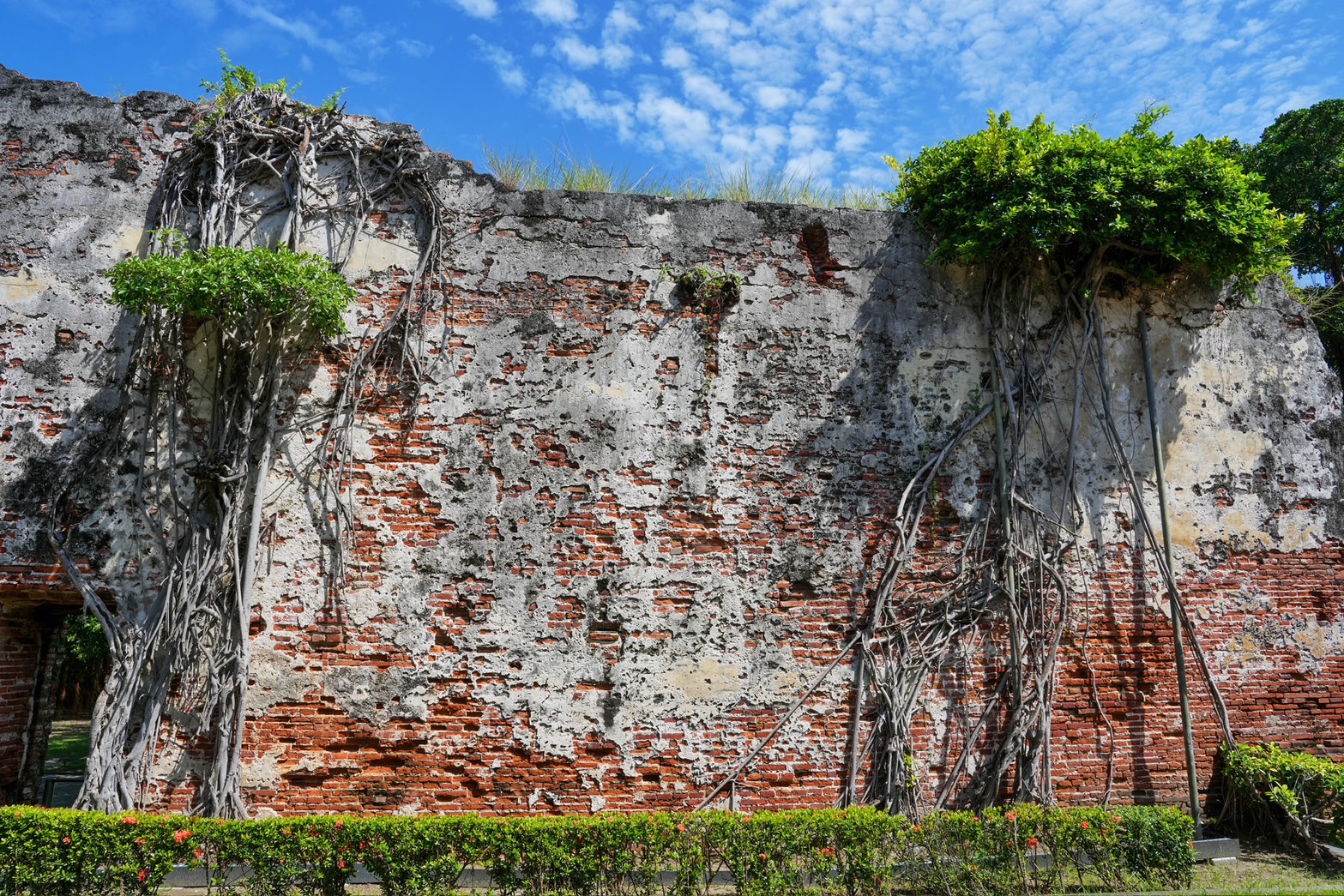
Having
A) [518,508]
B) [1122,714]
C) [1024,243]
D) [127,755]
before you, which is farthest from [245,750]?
[1024,243]

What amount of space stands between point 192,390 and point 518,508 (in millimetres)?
2374

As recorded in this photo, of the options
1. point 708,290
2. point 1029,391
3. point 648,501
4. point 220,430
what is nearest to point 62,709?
point 220,430

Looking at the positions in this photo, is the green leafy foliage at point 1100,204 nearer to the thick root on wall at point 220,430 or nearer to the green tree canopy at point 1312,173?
the thick root on wall at point 220,430

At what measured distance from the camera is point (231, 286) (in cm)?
528

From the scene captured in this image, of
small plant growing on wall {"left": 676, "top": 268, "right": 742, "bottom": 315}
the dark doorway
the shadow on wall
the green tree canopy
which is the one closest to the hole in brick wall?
the shadow on wall

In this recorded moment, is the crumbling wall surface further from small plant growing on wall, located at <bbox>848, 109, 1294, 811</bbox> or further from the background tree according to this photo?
the background tree

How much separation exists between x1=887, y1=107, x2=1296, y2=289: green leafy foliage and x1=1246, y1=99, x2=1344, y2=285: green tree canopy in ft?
28.6

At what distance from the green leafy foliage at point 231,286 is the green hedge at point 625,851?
305 centimetres

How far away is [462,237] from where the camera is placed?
618 cm

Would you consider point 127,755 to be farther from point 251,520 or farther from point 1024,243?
point 1024,243

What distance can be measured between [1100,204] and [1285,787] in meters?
4.23

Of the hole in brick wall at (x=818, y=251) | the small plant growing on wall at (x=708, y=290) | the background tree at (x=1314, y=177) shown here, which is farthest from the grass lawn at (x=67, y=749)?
the background tree at (x=1314, y=177)

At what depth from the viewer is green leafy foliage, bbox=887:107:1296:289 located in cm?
605

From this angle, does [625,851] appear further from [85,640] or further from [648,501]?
[85,640]
